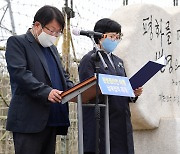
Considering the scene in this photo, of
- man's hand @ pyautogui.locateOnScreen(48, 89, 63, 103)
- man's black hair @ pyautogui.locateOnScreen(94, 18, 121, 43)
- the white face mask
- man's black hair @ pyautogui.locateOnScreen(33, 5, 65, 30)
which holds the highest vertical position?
man's black hair @ pyautogui.locateOnScreen(94, 18, 121, 43)

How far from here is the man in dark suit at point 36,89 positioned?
2.63 m

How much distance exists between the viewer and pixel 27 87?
8.56 ft

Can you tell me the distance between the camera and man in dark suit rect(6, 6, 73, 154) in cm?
263

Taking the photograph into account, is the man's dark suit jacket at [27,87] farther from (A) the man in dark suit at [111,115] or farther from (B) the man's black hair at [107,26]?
(B) the man's black hair at [107,26]

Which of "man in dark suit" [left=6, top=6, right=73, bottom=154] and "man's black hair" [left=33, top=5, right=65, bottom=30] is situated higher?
"man's black hair" [left=33, top=5, right=65, bottom=30]

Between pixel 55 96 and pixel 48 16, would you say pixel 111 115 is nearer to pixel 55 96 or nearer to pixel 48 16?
pixel 55 96

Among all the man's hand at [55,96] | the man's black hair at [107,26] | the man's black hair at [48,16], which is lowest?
the man's hand at [55,96]

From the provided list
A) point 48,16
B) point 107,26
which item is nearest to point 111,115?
point 107,26

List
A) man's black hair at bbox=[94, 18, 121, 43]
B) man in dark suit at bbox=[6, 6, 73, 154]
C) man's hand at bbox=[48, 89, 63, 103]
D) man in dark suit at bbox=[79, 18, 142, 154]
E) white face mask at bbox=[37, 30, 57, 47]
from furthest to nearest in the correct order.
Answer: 1. man's black hair at bbox=[94, 18, 121, 43]
2. man in dark suit at bbox=[79, 18, 142, 154]
3. white face mask at bbox=[37, 30, 57, 47]
4. man in dark suit at bbox=[6, 6, 73, 154]
5. man's hand at bbox=[48, 89, 63, 103]

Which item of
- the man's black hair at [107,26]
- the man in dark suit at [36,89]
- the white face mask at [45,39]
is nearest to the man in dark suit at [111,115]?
the man's black hair at [107,26]

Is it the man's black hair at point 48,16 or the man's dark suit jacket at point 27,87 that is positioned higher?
the man's black hair at point 48,16

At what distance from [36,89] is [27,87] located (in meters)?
0.06

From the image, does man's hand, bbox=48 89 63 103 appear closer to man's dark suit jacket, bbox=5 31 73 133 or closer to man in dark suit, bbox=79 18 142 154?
man's dark suit jacket, bbox=5 31 73 133

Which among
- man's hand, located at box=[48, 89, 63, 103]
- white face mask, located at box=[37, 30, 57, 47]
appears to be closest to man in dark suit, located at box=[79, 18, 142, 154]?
white face mask, located at box=[37, 30, 57, 47]
